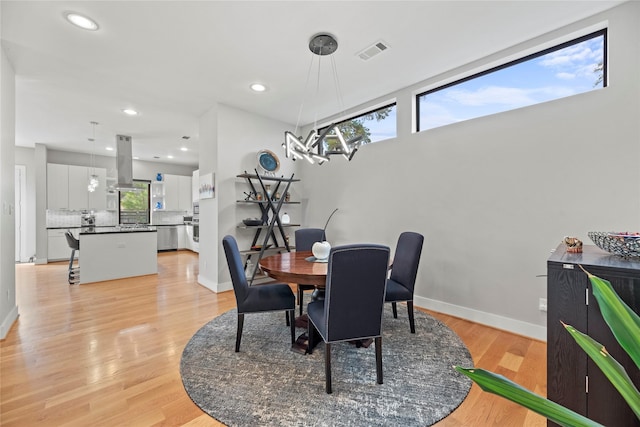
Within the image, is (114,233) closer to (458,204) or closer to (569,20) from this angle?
(458,204)

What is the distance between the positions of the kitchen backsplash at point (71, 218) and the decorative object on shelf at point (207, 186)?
15.7ft

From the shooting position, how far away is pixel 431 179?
329 cm

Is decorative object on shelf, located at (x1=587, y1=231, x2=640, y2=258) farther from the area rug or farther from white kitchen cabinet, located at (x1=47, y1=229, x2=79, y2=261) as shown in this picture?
white kitchen cabinet, located at (x1=47, y1=229, x2=79, y2=261)

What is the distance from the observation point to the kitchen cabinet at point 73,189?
20.8 feet

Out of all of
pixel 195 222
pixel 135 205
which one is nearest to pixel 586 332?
pixel 195 222

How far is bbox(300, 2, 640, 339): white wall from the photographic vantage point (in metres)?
2.18

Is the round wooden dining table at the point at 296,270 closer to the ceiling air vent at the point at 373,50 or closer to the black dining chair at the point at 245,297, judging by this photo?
the black dining chair at the point at 245,297

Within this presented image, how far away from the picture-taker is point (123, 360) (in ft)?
7.31

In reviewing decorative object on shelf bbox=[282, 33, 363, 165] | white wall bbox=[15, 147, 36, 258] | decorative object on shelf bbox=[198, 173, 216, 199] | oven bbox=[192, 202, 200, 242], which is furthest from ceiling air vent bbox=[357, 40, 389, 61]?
white wall bbox=[15, 147, 36, 258]

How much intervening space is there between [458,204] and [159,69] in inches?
143

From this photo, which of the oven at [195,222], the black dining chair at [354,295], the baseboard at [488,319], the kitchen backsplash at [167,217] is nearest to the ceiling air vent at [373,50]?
the black dining chair at [354,295]

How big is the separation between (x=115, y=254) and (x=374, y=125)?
16.1ft

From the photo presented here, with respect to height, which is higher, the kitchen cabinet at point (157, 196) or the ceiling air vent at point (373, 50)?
the ceiling air vent at point (373, 50)

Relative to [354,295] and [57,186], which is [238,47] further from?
[57,186]
